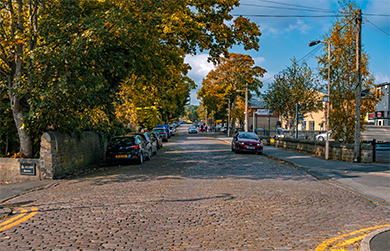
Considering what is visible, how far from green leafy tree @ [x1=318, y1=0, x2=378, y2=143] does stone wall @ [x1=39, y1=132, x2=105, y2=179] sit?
44.2 feet

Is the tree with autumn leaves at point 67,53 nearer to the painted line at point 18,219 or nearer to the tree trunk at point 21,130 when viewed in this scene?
the tree trunk at point 21,130

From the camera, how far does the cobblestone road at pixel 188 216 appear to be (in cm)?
539

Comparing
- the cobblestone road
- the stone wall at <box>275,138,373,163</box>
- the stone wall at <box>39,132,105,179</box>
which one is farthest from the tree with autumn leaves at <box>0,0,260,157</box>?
the stone wall at <box>275,138,373,163</box>

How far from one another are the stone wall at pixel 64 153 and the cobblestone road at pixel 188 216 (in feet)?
4.44

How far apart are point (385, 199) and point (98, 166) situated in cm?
1261

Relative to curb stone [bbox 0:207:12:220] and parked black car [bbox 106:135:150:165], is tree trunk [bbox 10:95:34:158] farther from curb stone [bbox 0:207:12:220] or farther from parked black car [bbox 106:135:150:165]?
curb stone [bbox 0:207:12:220]

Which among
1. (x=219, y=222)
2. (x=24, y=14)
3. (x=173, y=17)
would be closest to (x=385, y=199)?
(x=219, y=222)

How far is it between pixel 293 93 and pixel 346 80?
11724mm

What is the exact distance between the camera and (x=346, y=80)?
814 inches

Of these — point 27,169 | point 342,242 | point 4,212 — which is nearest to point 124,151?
point 27,169

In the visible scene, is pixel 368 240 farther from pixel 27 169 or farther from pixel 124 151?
pixel 124 151

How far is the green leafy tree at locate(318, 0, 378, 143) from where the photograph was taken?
20.2 metres

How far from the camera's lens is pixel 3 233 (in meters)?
5.86

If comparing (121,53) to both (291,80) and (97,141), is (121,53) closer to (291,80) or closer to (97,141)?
(97,141)
